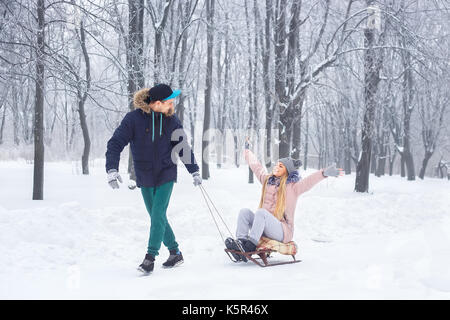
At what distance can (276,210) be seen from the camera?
5250 millimetres

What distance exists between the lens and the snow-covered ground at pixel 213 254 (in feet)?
12.6

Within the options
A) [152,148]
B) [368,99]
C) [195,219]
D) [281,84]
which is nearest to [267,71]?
[281,84]

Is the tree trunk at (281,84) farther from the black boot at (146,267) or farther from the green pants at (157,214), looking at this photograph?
the black boot at (146,267)

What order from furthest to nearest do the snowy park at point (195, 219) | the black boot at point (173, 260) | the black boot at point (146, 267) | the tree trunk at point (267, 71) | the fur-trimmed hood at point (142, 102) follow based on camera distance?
the tree trunk at point (267, 71) → the black boot at point (173, 260) → the fur-trimmed hood at point (142, 102) → the black boot at point (146, 267) → the snowy park at point (195, 219)

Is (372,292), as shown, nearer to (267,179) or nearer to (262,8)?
(267,179)

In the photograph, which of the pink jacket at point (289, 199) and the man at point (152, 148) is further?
the pink jacket at point (289, 199)

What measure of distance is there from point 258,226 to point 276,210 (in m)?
0.37

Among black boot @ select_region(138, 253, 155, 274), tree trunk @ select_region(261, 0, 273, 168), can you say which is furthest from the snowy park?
tree trunk @ select_region(261, 0, 273, 168)

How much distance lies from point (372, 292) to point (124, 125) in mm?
2811

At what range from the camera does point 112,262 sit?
5.52 m

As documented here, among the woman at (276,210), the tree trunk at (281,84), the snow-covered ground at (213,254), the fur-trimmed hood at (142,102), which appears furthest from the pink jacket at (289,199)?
the tree trunk at (281,84)

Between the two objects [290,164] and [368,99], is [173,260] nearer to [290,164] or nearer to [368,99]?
[290,164]

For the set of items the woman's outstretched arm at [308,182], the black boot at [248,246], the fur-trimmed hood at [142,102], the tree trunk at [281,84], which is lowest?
the black boot at [248,246]

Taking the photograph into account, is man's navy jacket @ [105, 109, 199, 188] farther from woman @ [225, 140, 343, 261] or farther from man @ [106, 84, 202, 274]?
woman @ [225, 140, 343, 261]
